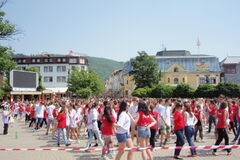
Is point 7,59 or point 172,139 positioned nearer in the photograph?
point 172,139

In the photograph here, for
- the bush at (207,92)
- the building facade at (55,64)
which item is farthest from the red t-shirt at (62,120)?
the building facade at (55,64)

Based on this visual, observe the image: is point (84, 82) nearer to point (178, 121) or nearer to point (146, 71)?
point (146, 71)

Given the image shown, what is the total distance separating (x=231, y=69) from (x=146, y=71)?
32167mm

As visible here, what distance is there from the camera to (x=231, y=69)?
288ft

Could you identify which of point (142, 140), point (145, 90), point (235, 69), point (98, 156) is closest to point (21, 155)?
point (98, 156)

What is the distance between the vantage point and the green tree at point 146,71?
71750 millimetres

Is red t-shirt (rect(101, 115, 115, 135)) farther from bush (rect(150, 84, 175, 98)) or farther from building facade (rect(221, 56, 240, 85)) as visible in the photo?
building facade (rect(221, 56, 240, 85))

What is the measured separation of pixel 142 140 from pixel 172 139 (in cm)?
588

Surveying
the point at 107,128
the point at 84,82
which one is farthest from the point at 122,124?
the point at 84,82

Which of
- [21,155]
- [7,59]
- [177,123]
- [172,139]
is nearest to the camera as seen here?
[177,123]

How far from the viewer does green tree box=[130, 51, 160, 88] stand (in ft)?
235

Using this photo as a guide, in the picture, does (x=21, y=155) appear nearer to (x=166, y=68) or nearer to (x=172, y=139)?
(x=172, y=139)

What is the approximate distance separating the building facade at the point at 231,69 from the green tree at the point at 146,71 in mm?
→ 26103

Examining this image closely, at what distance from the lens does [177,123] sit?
9.24 m
